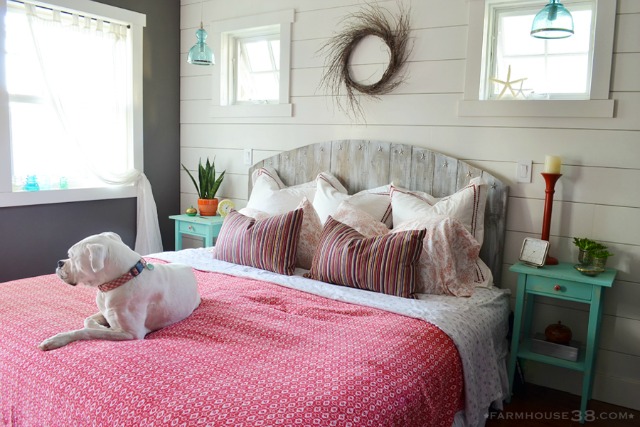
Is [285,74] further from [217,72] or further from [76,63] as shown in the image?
[76,63]

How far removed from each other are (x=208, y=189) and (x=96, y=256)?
7.48ft

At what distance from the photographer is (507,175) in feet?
9.26

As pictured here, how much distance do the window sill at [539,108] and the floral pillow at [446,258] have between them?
68cm

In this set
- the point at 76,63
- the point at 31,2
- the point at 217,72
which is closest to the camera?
the point at 31,2

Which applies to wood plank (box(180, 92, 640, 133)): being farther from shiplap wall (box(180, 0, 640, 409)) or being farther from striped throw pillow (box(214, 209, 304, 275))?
striped throw pillow (box(214, 209, 304, 275))

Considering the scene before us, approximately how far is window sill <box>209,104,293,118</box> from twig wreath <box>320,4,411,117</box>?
1.14 feet

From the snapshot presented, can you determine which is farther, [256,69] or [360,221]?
[256,69]

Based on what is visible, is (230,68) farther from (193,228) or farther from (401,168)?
(401,168)

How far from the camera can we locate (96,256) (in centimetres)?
169

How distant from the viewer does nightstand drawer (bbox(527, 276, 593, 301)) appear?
240 cm

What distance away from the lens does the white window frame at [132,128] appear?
317cm

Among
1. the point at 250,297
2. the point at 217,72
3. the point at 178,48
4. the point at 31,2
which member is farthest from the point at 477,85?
the point at 31,2

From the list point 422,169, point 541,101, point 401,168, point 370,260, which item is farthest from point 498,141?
point 370,260

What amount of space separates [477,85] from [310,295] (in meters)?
1.48
